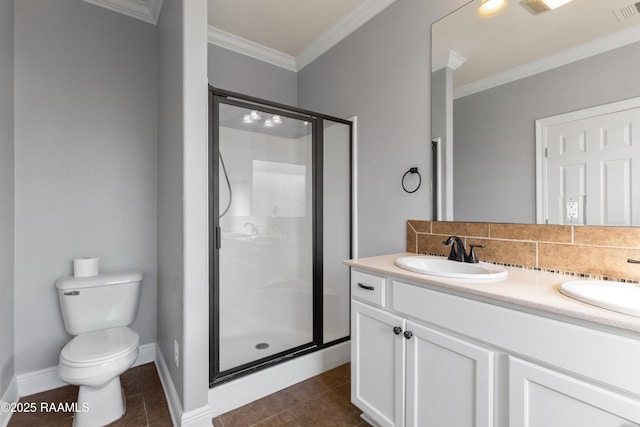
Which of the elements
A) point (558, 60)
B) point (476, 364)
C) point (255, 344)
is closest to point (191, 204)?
point (255, 344)

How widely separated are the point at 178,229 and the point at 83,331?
105cm

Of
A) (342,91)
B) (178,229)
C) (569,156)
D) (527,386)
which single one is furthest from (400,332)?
(342,91)

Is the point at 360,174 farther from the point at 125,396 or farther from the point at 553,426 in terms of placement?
the point at 125,396

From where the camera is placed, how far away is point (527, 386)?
0.94m

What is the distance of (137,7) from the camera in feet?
7.40

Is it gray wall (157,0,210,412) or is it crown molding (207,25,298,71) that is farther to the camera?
crown molding (207,25,298,71)

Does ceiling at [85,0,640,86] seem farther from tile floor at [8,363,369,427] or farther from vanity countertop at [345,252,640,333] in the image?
tile floor at [8,363,369,427]

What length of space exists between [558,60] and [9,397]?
11.2 ft

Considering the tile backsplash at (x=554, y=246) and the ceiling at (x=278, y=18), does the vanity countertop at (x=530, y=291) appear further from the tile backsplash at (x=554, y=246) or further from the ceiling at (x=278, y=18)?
the ceiling at (x=278, y=18)

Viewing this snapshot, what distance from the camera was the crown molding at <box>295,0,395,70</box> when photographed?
219 cm

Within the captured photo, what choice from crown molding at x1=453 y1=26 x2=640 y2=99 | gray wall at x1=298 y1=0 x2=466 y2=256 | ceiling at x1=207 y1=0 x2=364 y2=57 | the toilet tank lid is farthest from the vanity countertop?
ceiling at x1=207 y1=0 x2=364 y2=57

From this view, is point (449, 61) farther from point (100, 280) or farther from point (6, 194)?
point (6, 194)

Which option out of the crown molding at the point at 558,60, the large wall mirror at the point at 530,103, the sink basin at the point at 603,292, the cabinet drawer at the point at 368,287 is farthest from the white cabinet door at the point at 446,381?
the crown molding at the point at 558,60

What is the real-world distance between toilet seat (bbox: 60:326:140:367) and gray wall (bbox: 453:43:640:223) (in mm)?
2048
